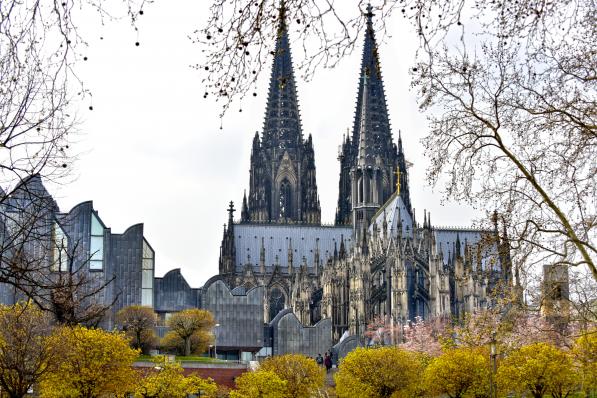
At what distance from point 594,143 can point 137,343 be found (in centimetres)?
5819

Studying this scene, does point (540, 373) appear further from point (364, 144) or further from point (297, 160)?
point (297, 160)

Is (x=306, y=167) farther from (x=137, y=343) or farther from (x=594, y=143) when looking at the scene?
(x=594, y=143)

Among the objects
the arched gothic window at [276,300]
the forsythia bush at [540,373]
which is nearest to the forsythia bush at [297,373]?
the forsythia bush at [540,373]

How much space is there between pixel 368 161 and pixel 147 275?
44723 millimetres

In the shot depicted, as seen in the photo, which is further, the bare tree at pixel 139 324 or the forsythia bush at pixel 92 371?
the bare tree at pixel 139 324

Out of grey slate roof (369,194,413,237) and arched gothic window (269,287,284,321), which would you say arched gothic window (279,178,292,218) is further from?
grey slate roof (369,194,413,237)

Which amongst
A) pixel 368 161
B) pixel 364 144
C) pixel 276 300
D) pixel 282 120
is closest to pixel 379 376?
pixel 276 300

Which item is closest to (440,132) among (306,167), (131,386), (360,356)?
(131,386)

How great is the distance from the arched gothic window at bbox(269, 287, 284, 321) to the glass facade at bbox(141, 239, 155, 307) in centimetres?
3651

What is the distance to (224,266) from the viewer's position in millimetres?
120312

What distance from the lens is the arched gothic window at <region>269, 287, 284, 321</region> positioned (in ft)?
385

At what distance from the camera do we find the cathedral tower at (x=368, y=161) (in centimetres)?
12031

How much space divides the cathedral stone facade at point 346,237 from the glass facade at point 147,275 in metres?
19.4

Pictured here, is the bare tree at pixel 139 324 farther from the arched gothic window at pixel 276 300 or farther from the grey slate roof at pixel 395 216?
the arched gothic window at pixel 276 300
